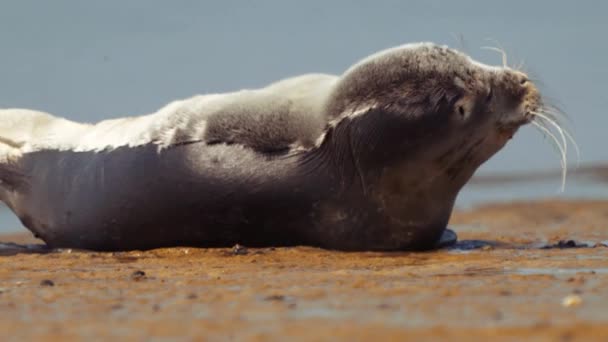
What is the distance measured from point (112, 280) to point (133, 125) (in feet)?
7.53

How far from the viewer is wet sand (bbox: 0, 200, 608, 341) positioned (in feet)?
13.9

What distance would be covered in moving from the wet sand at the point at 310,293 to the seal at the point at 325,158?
0.20 m

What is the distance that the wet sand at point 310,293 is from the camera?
424 cm

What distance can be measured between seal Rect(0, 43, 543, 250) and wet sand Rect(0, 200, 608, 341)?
20cm

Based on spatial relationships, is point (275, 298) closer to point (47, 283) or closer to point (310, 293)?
point (310, 293)

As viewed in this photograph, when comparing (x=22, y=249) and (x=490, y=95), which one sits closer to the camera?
(x=490, y=95)

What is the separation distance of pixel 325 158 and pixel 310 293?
7.70 ft

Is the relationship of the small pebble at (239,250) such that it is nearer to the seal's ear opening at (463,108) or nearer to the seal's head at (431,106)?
the seal's head at (431,106)

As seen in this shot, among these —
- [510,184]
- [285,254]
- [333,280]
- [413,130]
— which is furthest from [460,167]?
[510,184]

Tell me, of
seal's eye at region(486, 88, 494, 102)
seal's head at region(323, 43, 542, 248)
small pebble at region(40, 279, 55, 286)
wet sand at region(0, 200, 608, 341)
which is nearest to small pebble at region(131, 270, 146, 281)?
wet sand at region(0, 200, 608, 341)

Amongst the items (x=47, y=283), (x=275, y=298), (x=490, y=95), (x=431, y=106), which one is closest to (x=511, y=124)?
(x=490, y=95)

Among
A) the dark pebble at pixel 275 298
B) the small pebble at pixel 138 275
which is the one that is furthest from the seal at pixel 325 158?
the dark pebble at pixel 275 298

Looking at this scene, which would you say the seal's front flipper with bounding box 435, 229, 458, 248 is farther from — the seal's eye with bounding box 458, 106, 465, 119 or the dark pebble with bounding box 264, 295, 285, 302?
the dark pebble with bounding box 264, 295, 285, 302

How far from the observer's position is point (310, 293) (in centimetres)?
547
